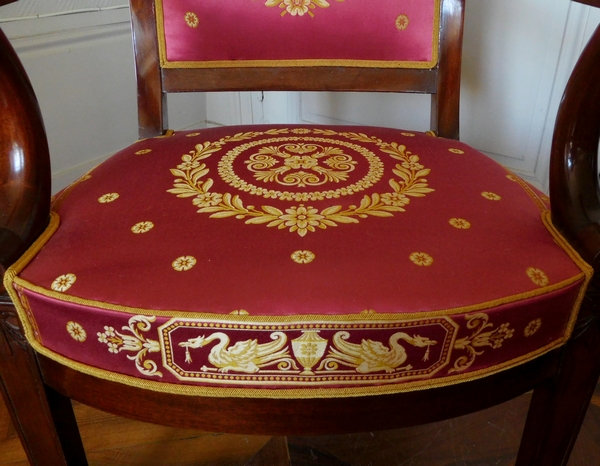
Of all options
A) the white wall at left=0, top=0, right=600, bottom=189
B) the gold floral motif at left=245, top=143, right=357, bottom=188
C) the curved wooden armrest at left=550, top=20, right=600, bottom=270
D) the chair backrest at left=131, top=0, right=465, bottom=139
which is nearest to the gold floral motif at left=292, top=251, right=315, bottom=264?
the gold floral motif at left=245, top=143, right=357, bottom=188

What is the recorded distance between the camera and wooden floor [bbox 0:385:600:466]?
846mm

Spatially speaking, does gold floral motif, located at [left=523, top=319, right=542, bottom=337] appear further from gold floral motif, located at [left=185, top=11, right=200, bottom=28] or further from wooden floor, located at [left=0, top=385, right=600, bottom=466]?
gold floral motif, located at [left=185, top=11, right=200, bottom=28]

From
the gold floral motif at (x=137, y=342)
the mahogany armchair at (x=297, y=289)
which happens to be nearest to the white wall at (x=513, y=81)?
the mahogany armchair at (x=297, y=289)

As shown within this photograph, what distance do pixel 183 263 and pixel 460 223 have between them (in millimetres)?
260

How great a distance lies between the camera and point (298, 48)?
77 cm

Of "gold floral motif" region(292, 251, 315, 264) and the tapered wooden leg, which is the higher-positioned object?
"gold floral motif" region(292, 251, 315, 264)

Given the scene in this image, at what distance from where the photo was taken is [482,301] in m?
0.45

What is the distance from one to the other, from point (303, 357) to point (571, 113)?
338 mm

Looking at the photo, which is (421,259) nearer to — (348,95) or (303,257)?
(303,257)

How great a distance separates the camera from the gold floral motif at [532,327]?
1.58 ft

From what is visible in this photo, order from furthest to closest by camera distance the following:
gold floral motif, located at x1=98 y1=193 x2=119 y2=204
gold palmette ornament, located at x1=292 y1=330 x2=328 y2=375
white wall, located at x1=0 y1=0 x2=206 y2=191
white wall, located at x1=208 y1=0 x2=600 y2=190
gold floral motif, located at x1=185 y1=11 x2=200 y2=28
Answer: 1. white wall, located at x1=0 y1=0 x2=206 y2=191
2. white wall, located at x1=208 y1=0 x2=600 y2=190
3. gold floral motif, located at x1=185 y1=11 x2=200 y2=28
4. gold floral motif, located at x1=98 y1=193 x2=119 y2=204
5. gold palmette ornament, located at x1=292 y1=330 x2=328 y2=375

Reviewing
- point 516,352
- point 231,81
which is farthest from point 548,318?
point 231,81

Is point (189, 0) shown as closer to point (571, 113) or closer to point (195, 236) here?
point (195, 236)

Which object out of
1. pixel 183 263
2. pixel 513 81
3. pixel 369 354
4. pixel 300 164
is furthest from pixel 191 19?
pixel 513 81
